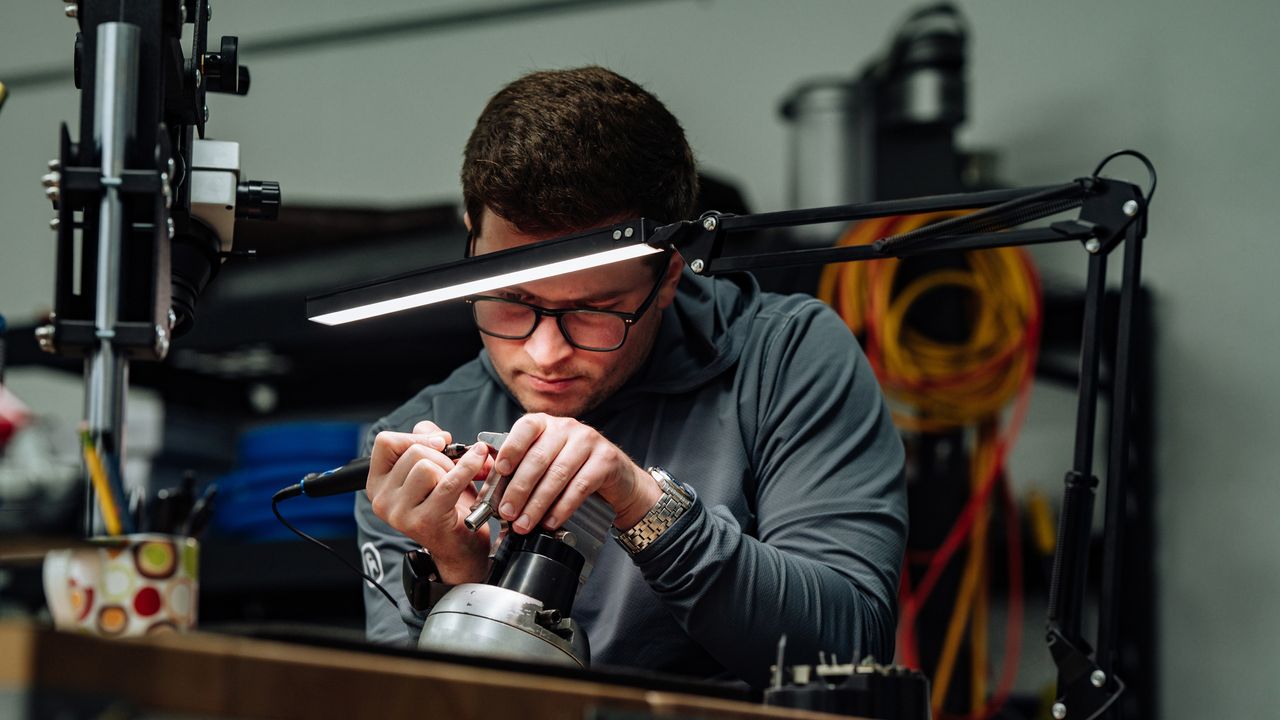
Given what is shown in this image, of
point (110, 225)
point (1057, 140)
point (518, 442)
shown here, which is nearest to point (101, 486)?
point (110, 225)

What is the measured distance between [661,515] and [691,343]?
0.39m

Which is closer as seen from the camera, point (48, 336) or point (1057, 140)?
point (48, 336)

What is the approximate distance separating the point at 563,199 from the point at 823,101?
1322mm

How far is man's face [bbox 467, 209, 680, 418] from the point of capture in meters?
1.31

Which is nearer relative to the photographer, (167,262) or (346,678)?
(346,678)

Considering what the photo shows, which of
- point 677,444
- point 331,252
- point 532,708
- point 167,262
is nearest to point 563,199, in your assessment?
point 677,444

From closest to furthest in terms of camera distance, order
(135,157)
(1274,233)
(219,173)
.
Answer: (135,157)
(219,173)
(1274,233)

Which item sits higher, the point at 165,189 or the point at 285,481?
the point at 165,189

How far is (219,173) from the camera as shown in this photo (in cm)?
103

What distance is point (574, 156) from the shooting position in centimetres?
131

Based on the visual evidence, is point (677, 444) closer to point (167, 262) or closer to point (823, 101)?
point (167, 262)

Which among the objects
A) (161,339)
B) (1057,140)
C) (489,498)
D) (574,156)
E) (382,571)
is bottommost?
(382,571)

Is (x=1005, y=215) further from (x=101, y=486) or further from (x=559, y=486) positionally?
(x=101, y=486)

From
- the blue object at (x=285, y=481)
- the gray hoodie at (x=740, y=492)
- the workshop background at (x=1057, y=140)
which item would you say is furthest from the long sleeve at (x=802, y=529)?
the blue object at (x=285, y=481)
